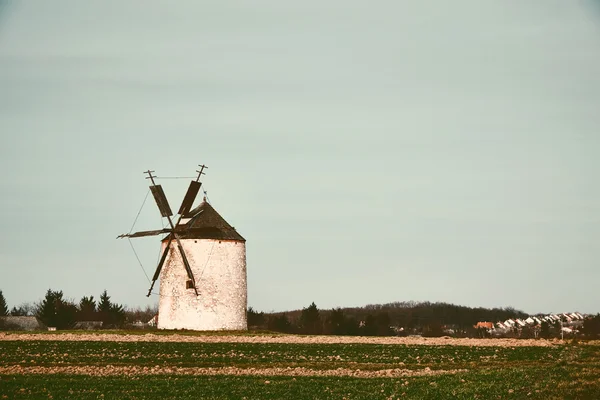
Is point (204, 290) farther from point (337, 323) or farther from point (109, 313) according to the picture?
point (109, 313)

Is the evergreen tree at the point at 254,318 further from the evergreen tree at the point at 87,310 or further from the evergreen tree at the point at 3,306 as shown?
the evergreen tree at the point at 3,306

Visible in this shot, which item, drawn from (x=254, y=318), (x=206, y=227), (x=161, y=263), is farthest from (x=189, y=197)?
(x=254, y=318)

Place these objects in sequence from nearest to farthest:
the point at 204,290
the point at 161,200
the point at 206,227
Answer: the point at 204,290 < the point at 206,227 < the point at 161,200

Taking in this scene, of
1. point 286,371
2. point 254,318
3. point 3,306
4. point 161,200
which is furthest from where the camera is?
point 3,306

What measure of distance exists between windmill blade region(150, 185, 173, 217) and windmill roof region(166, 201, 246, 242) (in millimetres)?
1329

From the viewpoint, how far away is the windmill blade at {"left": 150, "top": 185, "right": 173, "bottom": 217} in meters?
52.2

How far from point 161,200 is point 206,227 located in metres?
3.65

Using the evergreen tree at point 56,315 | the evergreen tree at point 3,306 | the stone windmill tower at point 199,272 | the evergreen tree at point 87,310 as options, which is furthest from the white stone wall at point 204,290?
the evergreen tree at point 3,306

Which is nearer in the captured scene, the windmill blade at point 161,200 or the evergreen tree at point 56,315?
the windmill blade at point 161,200

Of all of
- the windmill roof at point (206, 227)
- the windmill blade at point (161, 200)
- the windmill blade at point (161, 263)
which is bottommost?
the windmill blade at point (161, 263)

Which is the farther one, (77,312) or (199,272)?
(77,312)

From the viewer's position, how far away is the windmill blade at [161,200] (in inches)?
2053

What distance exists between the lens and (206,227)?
51.6 metres

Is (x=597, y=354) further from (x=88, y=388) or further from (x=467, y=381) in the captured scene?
(x=88, y=388)
